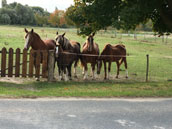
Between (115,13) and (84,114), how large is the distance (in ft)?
22.8

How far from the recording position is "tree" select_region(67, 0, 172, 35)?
1103 cm

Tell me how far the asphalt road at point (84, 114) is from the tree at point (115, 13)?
13.3 feet

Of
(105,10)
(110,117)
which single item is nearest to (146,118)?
(110,117)

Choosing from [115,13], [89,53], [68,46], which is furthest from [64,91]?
[115,13]

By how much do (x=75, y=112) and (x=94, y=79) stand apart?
703cm

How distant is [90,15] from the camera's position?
42.0ft

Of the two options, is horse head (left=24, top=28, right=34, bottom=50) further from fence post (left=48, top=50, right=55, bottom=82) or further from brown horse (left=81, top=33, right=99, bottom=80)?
brown horse (left=81, top=33, right=99, bottom=80)

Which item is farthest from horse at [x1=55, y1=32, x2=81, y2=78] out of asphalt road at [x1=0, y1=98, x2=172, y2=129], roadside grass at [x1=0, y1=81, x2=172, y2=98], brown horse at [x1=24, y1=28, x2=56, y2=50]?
asphalt road at [x1=0, y1=98, x2=172, y2=129]

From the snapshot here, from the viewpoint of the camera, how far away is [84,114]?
676 centimetres

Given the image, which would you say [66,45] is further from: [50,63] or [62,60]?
[50,63]

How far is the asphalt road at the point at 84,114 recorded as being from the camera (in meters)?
5.89

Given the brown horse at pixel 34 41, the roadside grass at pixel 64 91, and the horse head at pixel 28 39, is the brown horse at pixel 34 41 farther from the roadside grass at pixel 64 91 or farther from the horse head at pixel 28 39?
the roadside grass at pixel 64 91

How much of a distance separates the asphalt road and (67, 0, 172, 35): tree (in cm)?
405

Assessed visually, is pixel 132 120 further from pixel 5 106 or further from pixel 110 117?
pixel 5 106
